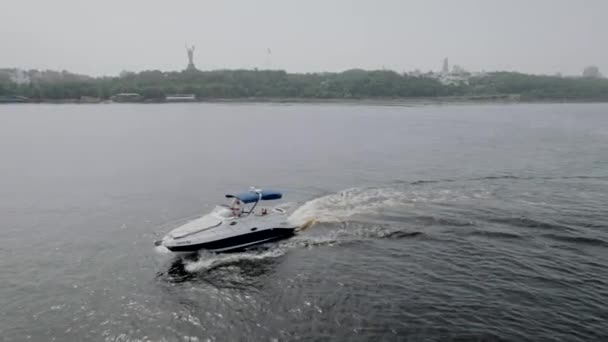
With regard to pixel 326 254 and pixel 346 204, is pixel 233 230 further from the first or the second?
pixel 346 204

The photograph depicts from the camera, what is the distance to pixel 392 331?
2191 centimetres

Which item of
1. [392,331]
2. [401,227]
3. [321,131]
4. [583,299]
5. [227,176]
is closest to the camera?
[392,331]

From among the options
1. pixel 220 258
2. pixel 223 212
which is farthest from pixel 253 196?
pixel 220 258

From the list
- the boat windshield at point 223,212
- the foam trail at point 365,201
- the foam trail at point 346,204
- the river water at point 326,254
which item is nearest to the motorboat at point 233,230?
the boat windshield at point 223,212

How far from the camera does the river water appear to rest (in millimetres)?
22828

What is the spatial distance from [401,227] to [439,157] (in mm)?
37492

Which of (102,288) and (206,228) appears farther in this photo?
(206,228)

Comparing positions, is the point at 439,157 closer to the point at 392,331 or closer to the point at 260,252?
the point at 260,252

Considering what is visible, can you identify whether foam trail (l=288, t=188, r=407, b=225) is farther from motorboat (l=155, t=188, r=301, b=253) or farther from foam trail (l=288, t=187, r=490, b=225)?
motorboat (l=155, t=188, r=301, b=253)

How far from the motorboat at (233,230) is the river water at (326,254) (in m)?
1.01

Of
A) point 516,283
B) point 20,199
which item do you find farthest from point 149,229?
point 516,283

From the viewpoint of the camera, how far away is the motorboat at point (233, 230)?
30734 millimetres

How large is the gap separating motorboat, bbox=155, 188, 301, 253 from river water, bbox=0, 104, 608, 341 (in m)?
1.01

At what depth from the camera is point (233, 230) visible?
31781 mm
